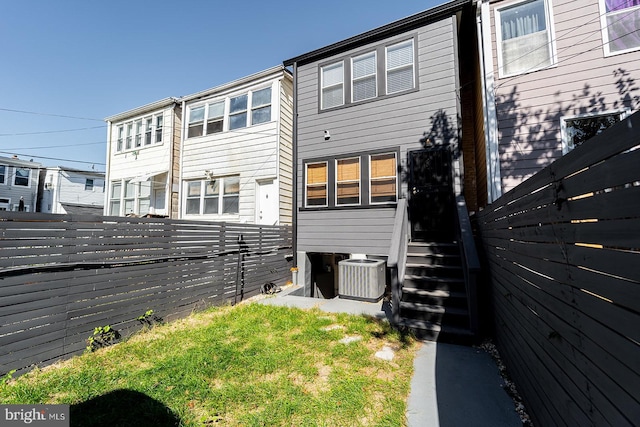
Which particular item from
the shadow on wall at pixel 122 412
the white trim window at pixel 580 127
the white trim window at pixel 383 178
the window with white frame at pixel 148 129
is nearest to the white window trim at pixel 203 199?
the window with white frame at pixel 148 129

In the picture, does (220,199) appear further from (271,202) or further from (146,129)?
(146,129)

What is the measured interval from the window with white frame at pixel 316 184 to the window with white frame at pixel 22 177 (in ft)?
84.8

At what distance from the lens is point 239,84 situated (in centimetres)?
1018

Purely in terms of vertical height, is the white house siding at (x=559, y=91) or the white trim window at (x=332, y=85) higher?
the white trim window at (x=332, y=85)

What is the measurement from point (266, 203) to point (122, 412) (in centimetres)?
735

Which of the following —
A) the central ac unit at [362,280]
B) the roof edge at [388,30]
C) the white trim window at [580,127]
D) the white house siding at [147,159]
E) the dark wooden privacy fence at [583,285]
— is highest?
the roof edge at [388,30]

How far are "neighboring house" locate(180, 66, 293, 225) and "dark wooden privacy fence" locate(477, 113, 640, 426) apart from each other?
7.56m

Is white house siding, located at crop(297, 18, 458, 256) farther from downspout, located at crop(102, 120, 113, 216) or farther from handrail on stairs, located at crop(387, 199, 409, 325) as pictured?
downspout, located at crop(102, 120, 113, 216)

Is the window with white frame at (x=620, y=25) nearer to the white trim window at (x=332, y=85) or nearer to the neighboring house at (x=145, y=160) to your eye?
the white trim window at (x=332, y=85)

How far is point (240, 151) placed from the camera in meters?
9.93

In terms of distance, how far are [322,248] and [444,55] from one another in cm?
586

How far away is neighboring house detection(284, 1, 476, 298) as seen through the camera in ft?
22.2

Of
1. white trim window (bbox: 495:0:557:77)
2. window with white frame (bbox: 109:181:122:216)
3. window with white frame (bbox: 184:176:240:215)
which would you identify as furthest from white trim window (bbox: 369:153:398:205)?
window with white frame (bbox: 109:181:122:216)

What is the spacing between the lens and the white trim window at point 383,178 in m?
7.12
